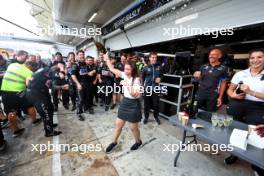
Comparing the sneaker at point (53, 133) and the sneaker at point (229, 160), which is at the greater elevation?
the sneaker at point (53, 133)

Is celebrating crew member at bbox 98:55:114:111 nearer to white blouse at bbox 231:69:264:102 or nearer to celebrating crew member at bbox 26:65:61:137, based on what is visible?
celebrating crew member at bbox 26:65:61:137

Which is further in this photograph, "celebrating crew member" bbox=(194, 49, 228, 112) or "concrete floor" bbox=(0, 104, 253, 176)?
"celebrating crew member" bbox=(194, 49, 228, 112)

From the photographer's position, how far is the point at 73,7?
457cm

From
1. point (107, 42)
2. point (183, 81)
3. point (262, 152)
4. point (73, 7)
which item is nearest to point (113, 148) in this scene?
point (262, 152)

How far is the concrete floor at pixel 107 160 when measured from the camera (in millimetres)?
1741

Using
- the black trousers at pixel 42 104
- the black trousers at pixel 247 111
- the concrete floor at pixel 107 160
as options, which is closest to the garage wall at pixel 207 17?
the black trousers at pixel 247 111

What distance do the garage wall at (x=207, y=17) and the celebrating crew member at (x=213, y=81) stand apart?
784mm

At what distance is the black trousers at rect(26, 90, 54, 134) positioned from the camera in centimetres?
225

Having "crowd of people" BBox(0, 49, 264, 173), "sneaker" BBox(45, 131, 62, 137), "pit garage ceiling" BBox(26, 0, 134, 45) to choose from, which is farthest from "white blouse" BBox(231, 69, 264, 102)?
"pit garage ceiling" BBox(26, 0, 134, 45)

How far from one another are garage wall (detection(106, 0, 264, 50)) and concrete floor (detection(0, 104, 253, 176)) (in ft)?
7.43

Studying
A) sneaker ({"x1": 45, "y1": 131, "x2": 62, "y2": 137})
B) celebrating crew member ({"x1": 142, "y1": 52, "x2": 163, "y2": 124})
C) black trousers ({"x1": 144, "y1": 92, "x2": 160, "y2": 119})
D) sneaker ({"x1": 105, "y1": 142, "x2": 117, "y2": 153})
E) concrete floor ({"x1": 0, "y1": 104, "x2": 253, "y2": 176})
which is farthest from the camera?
black trousers ({"x1": 144, "y1": 92, "x2": 160, "y2": 119})

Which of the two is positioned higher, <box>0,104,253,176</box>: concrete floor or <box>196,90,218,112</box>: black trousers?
<box>196,90,218,112</box>: black trousers

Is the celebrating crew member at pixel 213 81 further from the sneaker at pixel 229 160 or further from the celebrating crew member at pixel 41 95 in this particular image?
the celebrating crew member at pixel 41 95

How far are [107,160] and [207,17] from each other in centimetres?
326
